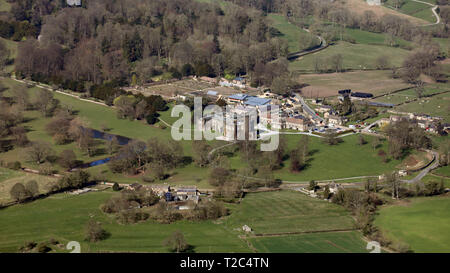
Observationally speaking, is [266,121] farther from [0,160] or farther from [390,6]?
[390,6]

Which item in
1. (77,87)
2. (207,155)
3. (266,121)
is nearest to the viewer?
(207,155)

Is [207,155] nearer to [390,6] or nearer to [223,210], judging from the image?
[223,210]

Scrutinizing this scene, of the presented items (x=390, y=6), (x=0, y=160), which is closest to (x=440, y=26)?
(x=390, y=6)

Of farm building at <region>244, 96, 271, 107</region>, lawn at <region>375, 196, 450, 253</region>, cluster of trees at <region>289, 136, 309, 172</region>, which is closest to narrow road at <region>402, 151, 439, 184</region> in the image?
lawn at <region>375, 196, 450, 253</region>

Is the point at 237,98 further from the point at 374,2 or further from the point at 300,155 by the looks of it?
the point at 374,2

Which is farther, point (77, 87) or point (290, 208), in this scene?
point (77, 87)

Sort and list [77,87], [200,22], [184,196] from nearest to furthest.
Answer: [184,196], [77,87], [200,22]

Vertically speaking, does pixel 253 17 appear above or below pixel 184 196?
above
